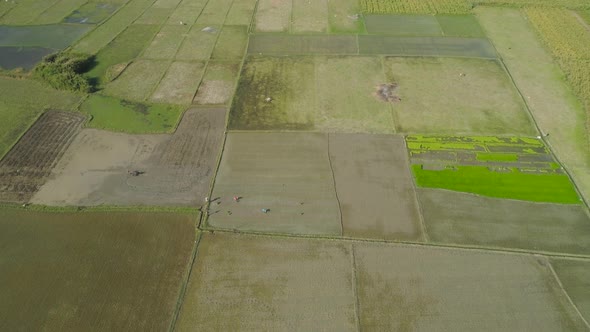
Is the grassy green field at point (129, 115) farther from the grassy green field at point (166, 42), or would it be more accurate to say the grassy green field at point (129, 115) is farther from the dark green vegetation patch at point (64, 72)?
the grassy green field at point (166, 42)

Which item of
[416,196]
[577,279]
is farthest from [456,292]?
[577,279]

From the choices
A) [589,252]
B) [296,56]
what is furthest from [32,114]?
[589,252]

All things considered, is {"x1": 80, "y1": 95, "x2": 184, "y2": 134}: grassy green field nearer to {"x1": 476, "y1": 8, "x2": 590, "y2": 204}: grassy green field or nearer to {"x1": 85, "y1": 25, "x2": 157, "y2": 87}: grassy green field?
{"x1": 85, "y1": 25, "x2": 157, "y2": 87}: grassy green field

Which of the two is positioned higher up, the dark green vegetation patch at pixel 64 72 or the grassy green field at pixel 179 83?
the dark green vegetation patch at pixel 64 72

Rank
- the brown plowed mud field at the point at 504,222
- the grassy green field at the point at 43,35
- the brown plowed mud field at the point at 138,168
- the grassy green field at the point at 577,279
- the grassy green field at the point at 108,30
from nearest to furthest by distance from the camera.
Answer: the grassy green field at the point at 577,279 < the brown plowed mud field at the point at 504,222 < the brown plowed mud field at the point at 138,168 < the grassy green field at the point at 108,30 < the grassy green field at the point at 43,35

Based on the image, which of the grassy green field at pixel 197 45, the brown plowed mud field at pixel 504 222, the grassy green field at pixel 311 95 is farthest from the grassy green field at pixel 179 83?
the brown plowed mud field at pixel 504 222

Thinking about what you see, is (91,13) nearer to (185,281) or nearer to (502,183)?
(185,281)

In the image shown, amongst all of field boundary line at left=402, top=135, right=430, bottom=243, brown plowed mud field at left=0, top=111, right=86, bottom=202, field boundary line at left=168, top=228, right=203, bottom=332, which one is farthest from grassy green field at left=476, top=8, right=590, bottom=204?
brown plowed mud field at left=0, top=111, right=86, bottom=202
